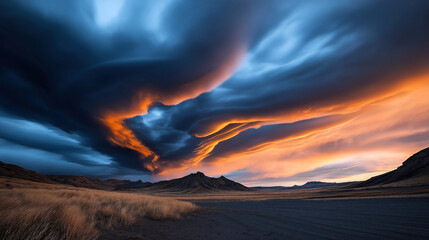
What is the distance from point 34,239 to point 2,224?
69cm

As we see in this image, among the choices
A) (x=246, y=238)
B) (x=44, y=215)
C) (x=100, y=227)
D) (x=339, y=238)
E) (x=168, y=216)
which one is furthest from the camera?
(x=168, y=216)

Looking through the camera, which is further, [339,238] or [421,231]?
[421,231]

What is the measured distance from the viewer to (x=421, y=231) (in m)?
5.83

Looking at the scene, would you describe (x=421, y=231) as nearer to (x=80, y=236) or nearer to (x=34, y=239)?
(x=80, y=236)

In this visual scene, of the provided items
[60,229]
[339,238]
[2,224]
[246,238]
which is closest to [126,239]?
→ [60,229]

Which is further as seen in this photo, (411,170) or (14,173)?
(14,173)

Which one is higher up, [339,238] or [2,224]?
[2,224]

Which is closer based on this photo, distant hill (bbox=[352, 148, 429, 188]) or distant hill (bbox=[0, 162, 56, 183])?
distant hill (bbox=[352, 148, 429, 188])

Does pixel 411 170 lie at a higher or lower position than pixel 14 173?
higher

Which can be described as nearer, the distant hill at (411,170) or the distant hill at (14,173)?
the distant hill at (411,170)

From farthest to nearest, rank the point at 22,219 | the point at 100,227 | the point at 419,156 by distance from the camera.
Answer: the point at 419,156
the point at 100,227
the point at 22,219

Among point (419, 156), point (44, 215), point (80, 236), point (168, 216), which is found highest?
point (419, 156)

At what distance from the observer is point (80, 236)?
4.43m

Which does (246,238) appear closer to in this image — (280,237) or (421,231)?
(280,237)
